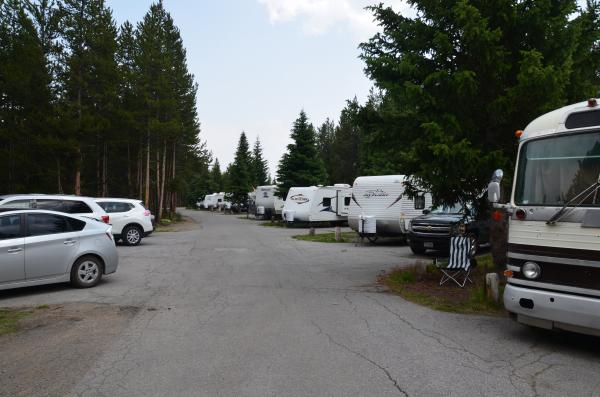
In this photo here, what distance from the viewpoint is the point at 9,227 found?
29.3ft

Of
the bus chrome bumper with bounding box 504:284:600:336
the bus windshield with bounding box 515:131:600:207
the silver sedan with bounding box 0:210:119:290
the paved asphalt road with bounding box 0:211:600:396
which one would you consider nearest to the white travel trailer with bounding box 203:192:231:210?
the silver sedan with bounding box 0:210:119:290

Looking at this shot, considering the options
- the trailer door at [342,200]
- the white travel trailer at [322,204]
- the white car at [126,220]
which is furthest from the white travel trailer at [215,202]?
the white car at [126,220]

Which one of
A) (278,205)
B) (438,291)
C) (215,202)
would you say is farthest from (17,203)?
(215,202)

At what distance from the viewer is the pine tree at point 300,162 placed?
41000 mm

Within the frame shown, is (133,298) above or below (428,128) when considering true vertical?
below

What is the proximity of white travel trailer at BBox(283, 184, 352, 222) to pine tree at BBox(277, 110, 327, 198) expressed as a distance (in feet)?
27.6

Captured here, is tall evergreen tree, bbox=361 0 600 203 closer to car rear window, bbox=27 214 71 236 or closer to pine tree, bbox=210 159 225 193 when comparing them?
car rear window, bbox=27 214 71 236

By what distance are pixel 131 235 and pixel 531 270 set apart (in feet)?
53.6

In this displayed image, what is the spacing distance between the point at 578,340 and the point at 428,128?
4.35 meters

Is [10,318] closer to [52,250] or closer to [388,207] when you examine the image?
[52,250]

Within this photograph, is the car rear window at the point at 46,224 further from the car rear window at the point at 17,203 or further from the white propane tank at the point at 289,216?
the white propane tank at the point at 289,216

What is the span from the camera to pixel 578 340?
251 inches

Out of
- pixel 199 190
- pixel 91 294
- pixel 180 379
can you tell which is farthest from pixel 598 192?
pixel 199 190

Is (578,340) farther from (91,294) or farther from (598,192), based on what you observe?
(91,294)
